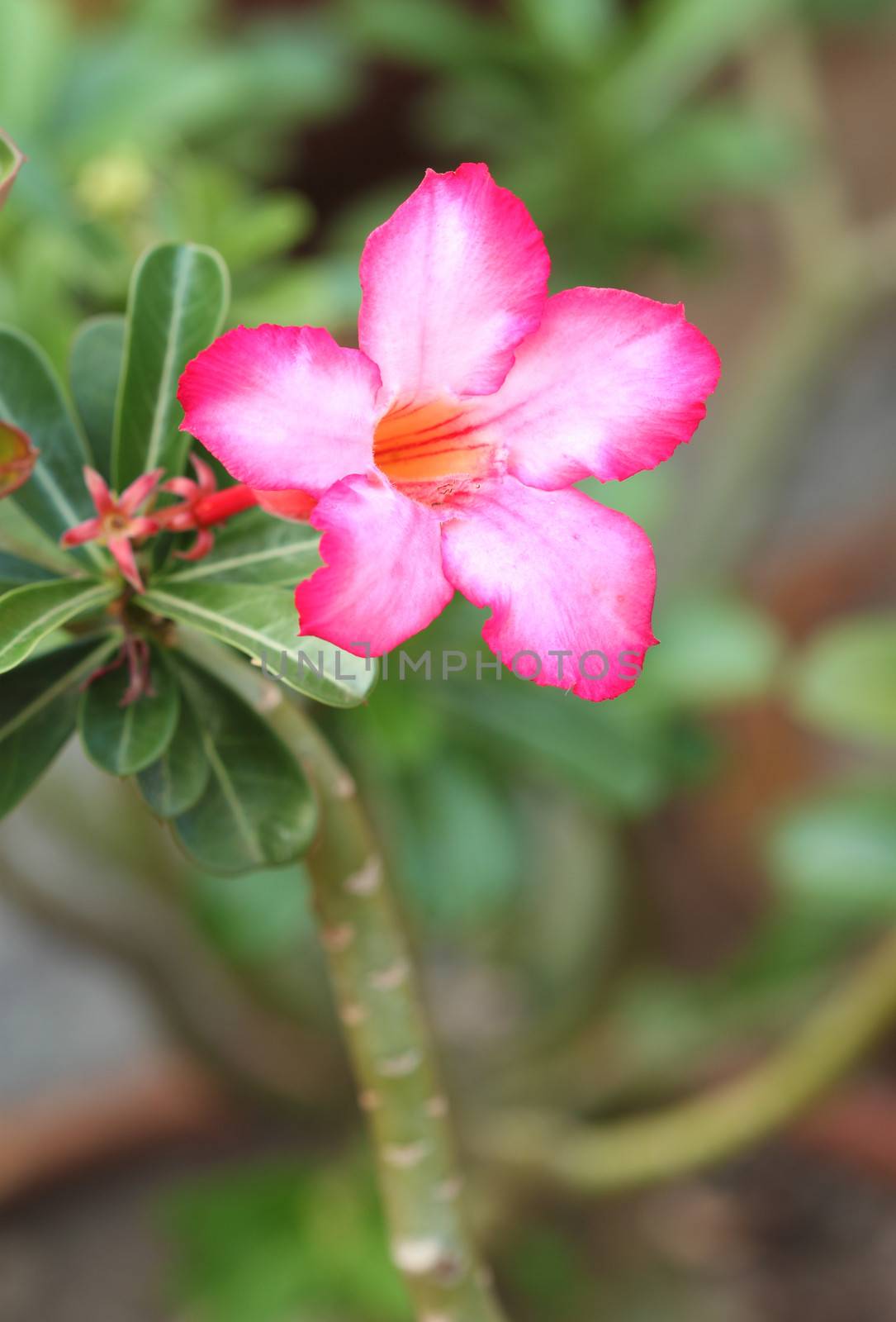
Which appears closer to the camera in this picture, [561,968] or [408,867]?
[408,867]

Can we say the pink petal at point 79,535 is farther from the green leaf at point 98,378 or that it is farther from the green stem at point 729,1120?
the green stem at point 729,1120

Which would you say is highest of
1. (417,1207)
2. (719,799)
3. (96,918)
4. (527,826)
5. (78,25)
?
(78,25)

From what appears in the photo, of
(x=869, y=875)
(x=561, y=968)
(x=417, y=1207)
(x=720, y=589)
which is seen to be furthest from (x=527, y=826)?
(x=417, y=1207)

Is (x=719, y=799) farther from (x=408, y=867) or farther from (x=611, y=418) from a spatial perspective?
(x=611, y=418)

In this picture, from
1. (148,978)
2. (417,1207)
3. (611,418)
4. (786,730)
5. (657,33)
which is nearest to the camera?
(611,418)

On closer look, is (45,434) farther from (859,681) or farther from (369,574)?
(859,681)

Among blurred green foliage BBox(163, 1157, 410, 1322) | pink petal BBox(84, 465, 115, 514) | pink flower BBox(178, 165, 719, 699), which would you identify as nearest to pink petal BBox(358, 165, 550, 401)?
pink flower BBox(178, 165, 719, 699)
